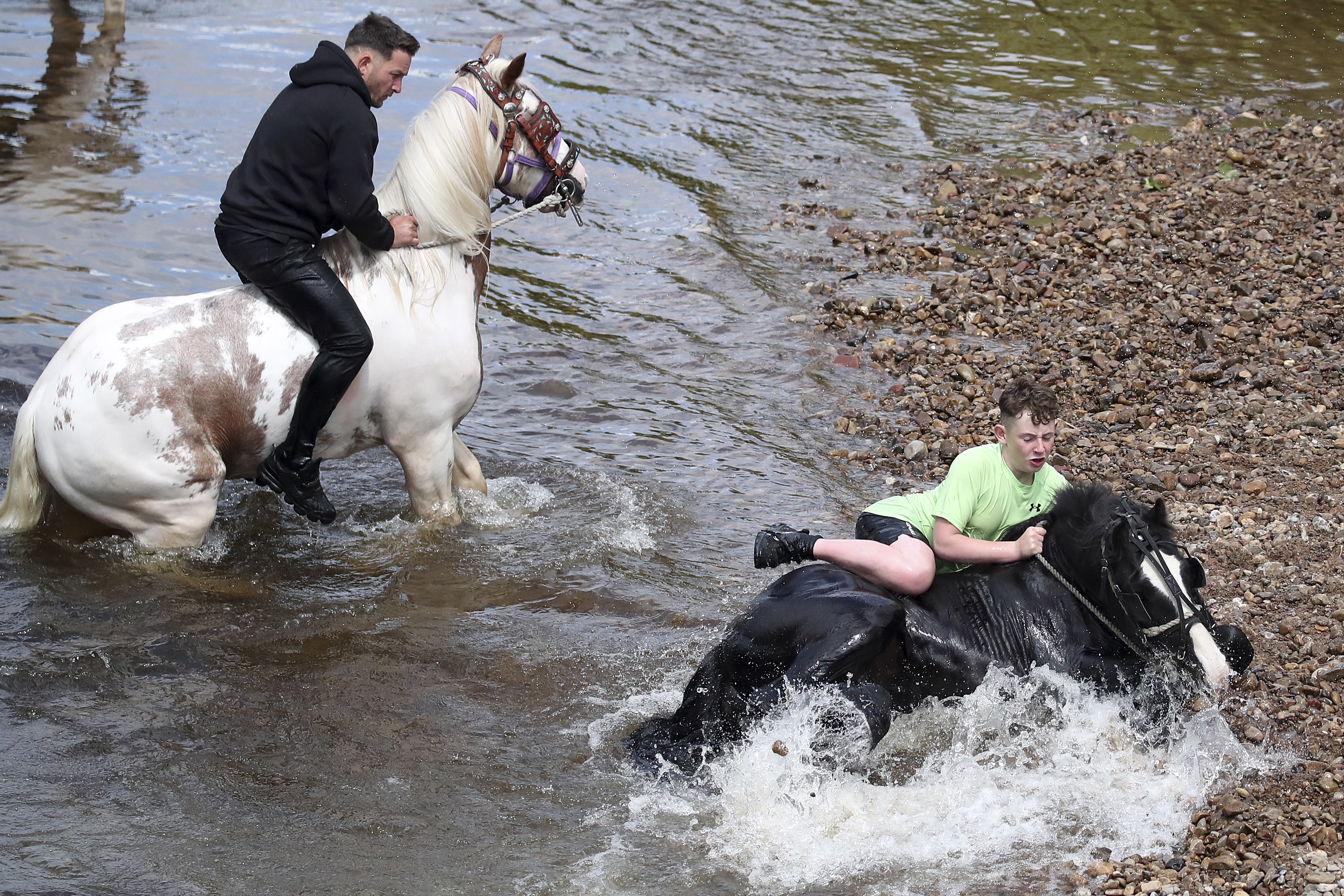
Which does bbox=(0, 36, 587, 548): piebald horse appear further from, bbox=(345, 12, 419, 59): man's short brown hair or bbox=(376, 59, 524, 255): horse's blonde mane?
bbox=(345, 12, 419, 59): man's short brown hair

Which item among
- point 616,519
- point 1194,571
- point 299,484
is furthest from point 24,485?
point 1194,571

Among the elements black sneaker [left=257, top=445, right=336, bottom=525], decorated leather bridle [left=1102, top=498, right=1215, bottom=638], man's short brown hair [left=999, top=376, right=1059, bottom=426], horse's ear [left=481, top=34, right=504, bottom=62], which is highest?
horse's ear [left=481, top=34, right=504, bottom=62]

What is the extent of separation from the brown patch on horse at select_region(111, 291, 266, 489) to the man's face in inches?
49.1

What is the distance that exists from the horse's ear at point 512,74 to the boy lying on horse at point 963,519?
279cm

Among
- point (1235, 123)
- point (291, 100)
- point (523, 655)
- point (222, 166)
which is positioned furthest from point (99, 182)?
point (1235, 123)

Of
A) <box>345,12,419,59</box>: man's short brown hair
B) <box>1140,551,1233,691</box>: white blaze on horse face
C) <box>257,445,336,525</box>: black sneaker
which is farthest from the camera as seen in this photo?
<box>257,445,336,525</box>: black sneaker

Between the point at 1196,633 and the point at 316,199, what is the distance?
4.39m

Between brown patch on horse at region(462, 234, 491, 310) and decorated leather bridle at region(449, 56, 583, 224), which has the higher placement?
decorated leather bridle at region(449, 56, 583, 224)

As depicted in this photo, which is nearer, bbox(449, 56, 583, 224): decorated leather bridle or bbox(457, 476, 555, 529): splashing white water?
bbox(449, 56, 583, 224): decorated leather bridle

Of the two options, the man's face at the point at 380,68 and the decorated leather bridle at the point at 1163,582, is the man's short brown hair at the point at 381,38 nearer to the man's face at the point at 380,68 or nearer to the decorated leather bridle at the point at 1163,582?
the man's face at the point at 380,68

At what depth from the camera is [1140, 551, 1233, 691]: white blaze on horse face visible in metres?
4.45

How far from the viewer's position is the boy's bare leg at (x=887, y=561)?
4.92 meters

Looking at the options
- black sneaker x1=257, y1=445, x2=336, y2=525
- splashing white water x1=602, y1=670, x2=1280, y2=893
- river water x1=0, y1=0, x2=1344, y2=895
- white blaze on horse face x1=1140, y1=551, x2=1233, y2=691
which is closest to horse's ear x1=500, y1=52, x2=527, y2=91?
black sneaker x1=257, y1=445, x2=336, y2=525

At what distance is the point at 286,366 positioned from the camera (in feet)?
20.0
